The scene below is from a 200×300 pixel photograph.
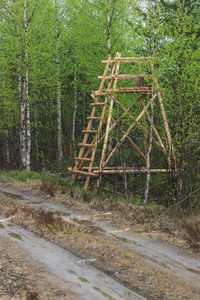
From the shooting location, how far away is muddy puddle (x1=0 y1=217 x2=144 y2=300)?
471cm

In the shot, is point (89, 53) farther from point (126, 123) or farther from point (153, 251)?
point (153, 251)

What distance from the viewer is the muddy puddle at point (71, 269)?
471cm

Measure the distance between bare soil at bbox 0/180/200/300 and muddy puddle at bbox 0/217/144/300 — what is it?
19 centimetres

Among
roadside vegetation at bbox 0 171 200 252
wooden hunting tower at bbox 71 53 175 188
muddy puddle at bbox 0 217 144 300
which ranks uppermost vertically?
wooden hunting tower at bbox 71 53 175 188

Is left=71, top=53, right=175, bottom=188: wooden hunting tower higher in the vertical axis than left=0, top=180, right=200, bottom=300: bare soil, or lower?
higher

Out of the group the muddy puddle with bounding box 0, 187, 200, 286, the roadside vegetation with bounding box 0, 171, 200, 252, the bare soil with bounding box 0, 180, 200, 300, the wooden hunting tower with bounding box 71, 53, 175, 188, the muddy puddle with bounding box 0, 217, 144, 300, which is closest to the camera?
the muddy puddle with bounding box 0, 217, 144, 300

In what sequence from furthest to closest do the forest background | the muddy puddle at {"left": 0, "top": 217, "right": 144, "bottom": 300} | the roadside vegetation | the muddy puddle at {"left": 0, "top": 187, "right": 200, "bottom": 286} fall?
1. the forest background
2. the roadside vegetation
3. the muddy puddle at {"left": 0, "top": 187, "right": 200, "bottom": 286}
4. the muddy puddle at {"left": 0, "top": 217, "right": 144, "bottom": 300}

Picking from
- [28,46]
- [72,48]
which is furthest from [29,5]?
[72,48]

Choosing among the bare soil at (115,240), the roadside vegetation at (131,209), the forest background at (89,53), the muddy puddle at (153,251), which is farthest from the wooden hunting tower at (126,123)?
the muddy puddle at (153,251)

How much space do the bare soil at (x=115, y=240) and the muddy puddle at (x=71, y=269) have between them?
0.19 metres

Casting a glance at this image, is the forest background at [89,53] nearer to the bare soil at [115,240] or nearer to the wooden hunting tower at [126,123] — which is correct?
the wooden hunting tower at [126,123]

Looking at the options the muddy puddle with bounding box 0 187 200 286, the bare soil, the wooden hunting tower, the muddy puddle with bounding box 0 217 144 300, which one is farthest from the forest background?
the muddy puddle with bounding box 0 217 144 300

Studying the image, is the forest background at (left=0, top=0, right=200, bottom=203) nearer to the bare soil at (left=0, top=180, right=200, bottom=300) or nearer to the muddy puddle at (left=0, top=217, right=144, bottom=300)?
the bare soil at (left=0, top=180, right=200, bottom=300)

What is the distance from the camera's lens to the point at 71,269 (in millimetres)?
5531
